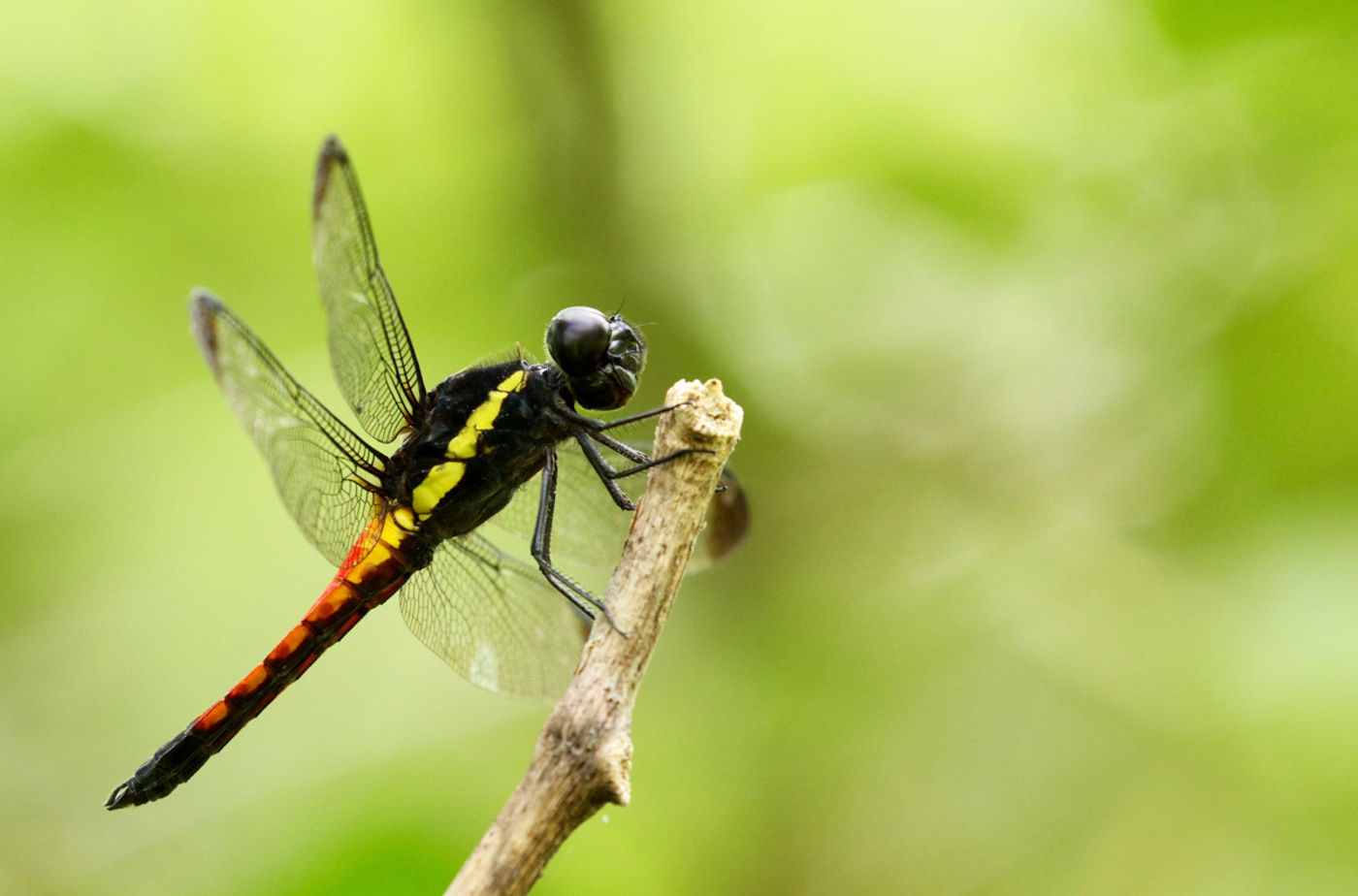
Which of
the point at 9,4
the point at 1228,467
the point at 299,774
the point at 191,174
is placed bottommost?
the point at 299,774

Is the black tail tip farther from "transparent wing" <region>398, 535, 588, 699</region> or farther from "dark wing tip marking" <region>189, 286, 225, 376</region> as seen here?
"dark wing tip marking" <region>189, 286, 225, 376</region>

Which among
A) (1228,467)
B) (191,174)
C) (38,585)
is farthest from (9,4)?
(1228,467)

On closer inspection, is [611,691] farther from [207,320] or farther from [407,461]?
[207,320]

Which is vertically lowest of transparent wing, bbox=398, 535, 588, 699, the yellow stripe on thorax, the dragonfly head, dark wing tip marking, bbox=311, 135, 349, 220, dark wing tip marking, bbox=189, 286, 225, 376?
transparent wing, bbox=398, 535, 588, 699

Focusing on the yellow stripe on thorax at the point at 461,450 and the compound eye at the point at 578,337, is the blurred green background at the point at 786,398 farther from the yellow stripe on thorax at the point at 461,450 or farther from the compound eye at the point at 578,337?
the compound eye at the point at 578,337

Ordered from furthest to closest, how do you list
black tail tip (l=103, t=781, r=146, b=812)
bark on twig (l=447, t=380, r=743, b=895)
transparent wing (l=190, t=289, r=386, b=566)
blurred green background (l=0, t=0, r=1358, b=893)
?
blurred green background (l=0, t=0, r=1358, b=893) → transparent wing (l=190, t=289, r=386, b=566) → black tail tip (l=103, t=781, r=146, b=812) → bark on twig (l=447, t=380, r=743, b=895)

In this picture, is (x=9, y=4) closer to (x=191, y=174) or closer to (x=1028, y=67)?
(x=191, y=174)

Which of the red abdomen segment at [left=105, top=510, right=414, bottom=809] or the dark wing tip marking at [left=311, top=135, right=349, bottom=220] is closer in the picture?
the red abdomen segment at [left=105, top=510, right=414, bottom=809]

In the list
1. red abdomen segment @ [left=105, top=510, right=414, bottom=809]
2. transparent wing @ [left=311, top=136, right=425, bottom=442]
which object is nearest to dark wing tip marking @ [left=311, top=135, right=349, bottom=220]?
transparent wing @ [left=311, top=136, right=425, bottom=442]
